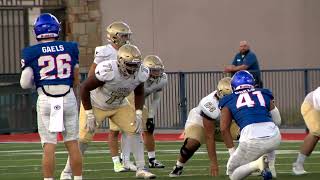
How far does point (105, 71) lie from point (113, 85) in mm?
265

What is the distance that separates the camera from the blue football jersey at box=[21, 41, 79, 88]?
1042cm

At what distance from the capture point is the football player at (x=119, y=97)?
444 inches

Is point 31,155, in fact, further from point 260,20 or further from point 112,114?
point 260,20

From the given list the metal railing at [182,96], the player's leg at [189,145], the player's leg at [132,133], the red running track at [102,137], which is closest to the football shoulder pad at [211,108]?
the player's leg at [189,145]

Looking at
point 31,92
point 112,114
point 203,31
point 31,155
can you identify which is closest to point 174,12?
point 203,31

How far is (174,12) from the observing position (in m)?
23.2

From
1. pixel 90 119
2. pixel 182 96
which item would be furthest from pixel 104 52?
pixel 182 96

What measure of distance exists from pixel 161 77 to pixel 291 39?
10.4 meters

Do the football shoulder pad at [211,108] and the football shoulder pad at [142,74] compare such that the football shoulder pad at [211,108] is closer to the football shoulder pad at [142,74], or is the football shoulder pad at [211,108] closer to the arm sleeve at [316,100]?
the football shoulder pad at [142,74]

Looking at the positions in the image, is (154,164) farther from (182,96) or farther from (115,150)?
(182,96)

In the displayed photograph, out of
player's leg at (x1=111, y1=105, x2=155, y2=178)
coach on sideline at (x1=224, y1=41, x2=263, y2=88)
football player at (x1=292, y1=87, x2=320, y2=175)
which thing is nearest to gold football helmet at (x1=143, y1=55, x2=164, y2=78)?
player's leg at (x1=111, y1=105, x2=155, y2=178)

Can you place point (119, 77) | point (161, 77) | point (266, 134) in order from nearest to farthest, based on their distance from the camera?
1. point (266, 134)
2. point (119, 77)
3. point (161, 77)

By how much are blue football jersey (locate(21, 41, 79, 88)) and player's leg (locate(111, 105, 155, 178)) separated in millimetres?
1450

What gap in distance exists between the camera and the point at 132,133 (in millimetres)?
11820
